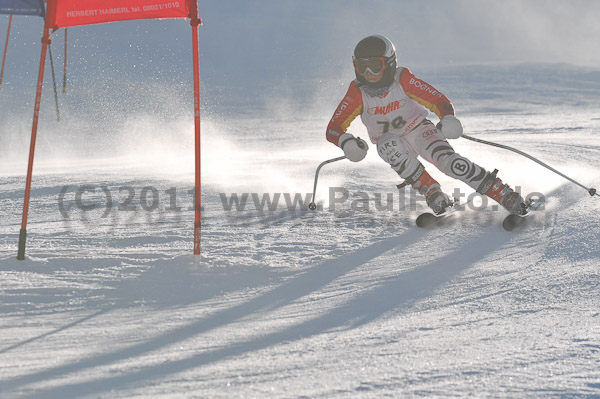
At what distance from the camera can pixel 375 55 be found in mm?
4727

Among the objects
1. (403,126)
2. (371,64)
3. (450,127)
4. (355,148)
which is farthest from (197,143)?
(403,126)

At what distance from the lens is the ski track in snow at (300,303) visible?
7.59 ft

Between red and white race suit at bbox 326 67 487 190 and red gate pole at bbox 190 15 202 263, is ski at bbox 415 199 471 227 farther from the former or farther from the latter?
red gate pole at bbox 190 15 202 263

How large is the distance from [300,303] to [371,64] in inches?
84.4

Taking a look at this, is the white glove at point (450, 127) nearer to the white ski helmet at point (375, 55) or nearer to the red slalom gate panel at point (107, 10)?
the white ski helmet at point (375, 55)

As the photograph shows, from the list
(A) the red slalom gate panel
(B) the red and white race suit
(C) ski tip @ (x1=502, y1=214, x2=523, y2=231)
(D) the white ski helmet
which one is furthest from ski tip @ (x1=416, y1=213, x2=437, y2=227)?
(A) the red slalom gate panel

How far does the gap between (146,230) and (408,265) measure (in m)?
1.88

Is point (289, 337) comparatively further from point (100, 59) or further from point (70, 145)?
point (100, 59)

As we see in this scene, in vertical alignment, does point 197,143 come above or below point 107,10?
below

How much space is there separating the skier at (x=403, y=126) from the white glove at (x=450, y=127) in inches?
1.6

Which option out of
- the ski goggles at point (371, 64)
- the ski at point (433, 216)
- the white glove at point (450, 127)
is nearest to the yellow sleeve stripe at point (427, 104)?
the white glove at point (450, 127)

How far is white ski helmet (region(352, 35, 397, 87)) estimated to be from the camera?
4.73 m

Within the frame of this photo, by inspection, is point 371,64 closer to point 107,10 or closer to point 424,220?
point 424,220
